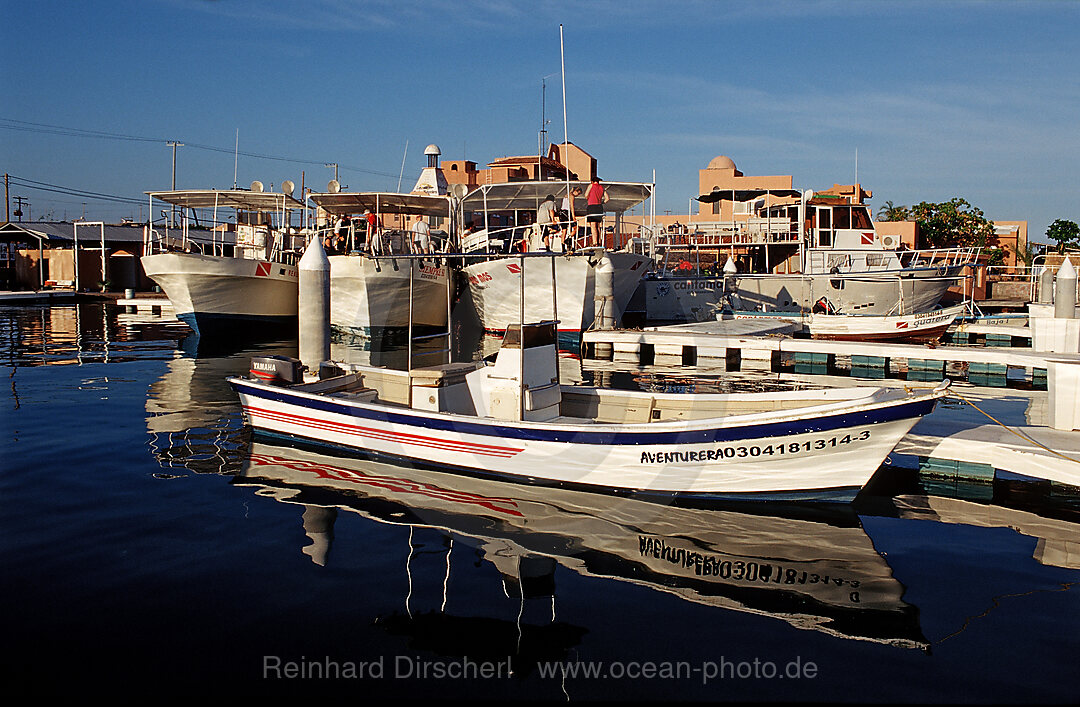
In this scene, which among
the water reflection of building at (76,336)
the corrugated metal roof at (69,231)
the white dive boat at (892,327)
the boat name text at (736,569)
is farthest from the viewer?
the corrugated metal roof at (69,231)

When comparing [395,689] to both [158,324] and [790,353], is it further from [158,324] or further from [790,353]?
[158,324]

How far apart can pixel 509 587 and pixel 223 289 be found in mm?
24837

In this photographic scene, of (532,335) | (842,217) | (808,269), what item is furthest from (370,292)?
(842,217)

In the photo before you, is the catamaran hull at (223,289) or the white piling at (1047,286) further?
the white piling at (1047,286)

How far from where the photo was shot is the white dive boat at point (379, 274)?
89.2 ft

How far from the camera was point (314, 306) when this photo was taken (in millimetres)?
13008

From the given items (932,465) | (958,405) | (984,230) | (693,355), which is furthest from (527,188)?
(984,230)

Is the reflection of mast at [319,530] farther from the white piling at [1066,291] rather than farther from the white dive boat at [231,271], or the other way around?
the white dive boat at [231,271]

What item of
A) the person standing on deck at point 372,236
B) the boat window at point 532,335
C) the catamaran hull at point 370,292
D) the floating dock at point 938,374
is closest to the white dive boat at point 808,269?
the floating dock at point 938,374

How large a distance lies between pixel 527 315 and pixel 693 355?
6812mm

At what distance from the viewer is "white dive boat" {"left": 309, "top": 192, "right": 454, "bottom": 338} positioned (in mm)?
27203

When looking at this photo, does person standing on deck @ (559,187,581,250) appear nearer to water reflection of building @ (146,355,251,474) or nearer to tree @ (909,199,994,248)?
water reflection of building @ (146,355,251,474)

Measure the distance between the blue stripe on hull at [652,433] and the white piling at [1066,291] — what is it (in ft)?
40.1

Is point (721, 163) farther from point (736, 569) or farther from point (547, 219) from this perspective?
point (736, 569)
